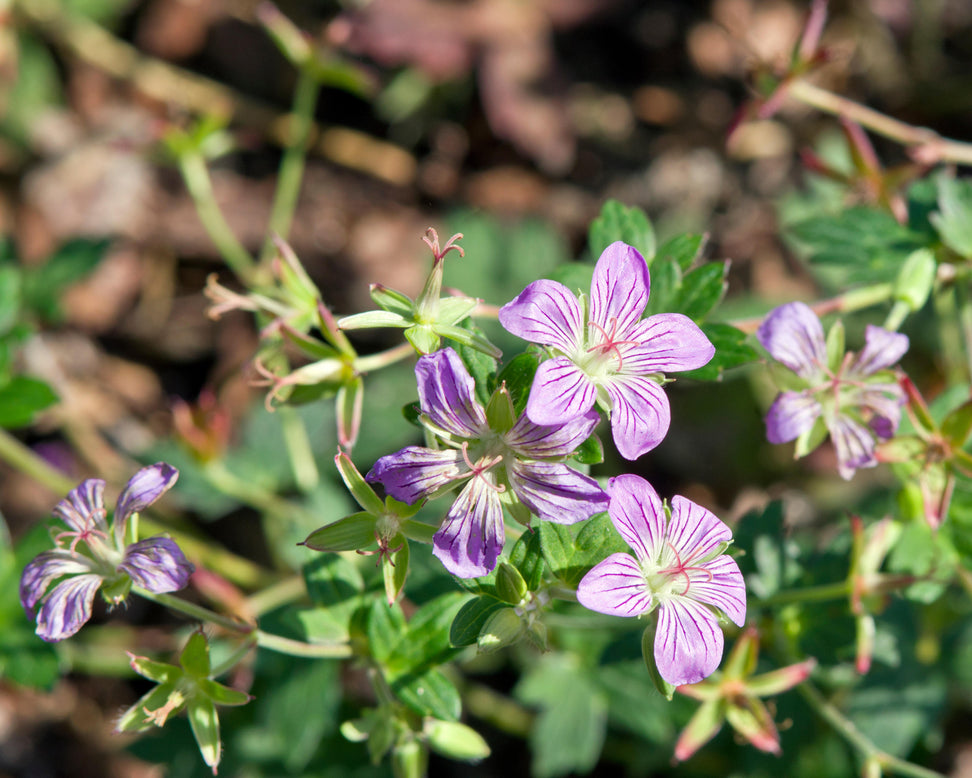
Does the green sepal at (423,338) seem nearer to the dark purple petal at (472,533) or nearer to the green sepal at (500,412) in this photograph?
the green sepal at (500,412)

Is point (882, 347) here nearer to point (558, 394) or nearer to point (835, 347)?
point (835, 347)

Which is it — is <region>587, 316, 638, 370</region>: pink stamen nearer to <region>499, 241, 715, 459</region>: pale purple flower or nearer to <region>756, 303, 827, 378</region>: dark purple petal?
<region>499, 241, 715, 459</region>: pale purple flower

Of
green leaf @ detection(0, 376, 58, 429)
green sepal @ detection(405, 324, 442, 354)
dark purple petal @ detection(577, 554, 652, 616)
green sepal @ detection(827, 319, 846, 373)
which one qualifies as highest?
green sepal @ detection(405, 324, 442, 354)

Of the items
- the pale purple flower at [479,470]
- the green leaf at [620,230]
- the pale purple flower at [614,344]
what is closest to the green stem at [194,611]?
the pale purple flower at [479,470]

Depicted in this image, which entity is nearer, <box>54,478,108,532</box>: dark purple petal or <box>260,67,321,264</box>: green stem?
<box>54,478,108,532</box>: dark purple petal

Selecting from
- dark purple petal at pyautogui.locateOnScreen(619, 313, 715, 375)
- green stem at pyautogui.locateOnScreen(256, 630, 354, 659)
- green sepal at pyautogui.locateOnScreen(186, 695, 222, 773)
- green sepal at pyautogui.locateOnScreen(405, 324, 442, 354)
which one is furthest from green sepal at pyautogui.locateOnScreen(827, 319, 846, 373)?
green sepal at pyautogui.locateOnScreen(186, 695, 222, 773)

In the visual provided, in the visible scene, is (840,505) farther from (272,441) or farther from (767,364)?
(272,441)
